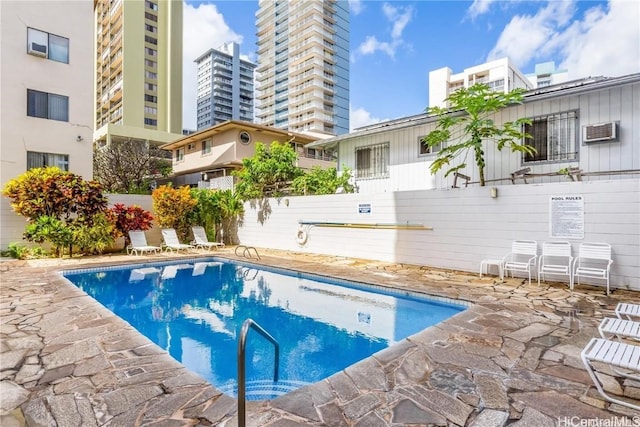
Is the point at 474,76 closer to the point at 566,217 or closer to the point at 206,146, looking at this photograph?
the point at 206,146

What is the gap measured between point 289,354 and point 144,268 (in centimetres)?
768

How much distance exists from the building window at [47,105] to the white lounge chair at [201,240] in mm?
6506

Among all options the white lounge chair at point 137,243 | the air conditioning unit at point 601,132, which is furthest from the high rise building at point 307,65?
the air conditioning unit at point 601,132

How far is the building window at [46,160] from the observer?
12555mm

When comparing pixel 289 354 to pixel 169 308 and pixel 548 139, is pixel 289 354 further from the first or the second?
pixel 548 139

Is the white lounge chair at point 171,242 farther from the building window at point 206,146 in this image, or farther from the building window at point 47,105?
the building window at point 206,146

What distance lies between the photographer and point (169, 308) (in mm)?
6992

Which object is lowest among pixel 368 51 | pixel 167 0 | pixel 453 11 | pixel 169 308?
pixel 169 308

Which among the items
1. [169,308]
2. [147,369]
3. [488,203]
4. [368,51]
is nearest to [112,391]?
[147,369]

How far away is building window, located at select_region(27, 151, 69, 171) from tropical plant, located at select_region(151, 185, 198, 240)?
3388 mm

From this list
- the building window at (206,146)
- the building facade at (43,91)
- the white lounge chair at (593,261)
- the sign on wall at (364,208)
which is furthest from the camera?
the building window at (206,146)

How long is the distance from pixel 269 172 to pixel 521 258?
965cm

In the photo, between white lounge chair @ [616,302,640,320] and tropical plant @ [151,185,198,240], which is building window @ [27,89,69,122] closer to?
tropical plant @ [151,185,198,240]

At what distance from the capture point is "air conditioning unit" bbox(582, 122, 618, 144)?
8.29m
